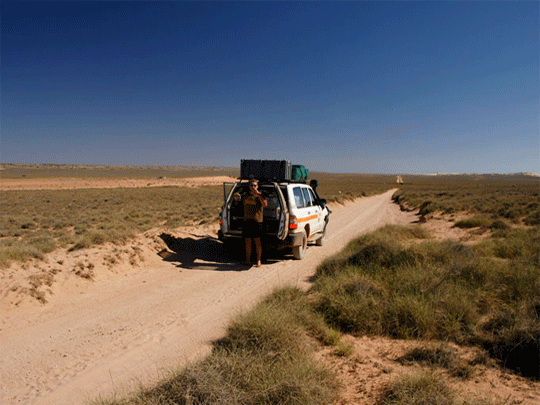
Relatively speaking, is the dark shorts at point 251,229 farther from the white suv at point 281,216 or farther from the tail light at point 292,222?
the tail light at point 292,222

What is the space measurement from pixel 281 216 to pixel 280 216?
0.20 ft

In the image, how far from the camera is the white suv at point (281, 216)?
335 inches

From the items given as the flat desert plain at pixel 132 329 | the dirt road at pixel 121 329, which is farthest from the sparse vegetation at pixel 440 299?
the dirt road at pixel 121 329

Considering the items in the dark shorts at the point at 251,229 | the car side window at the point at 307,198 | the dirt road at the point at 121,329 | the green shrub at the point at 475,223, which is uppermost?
the car side window at the point at 307,198

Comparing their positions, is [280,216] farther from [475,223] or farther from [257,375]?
[475,223]

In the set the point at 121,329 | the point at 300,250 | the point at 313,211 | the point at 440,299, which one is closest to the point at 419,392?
the point at 440,299

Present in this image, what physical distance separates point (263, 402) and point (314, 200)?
8.40 metres

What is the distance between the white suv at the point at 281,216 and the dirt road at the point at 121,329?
2.75 ft

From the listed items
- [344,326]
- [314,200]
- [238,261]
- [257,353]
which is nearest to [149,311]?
[257,353]

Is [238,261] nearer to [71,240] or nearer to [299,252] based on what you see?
[299,252]

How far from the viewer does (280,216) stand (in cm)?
841

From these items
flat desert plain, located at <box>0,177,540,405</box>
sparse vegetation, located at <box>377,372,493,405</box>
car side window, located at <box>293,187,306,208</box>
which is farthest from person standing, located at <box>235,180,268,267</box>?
sparse vegetation, located at <box>377,372,493,405</box>

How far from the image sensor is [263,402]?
2.82 metres

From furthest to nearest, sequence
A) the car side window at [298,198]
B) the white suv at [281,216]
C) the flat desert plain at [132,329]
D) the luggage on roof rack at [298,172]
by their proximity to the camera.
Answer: the luggage on roof rack at [298,172] < the car side window at [298,198] < the white suv at [281,216] < the flat desert plain at [132,329]
